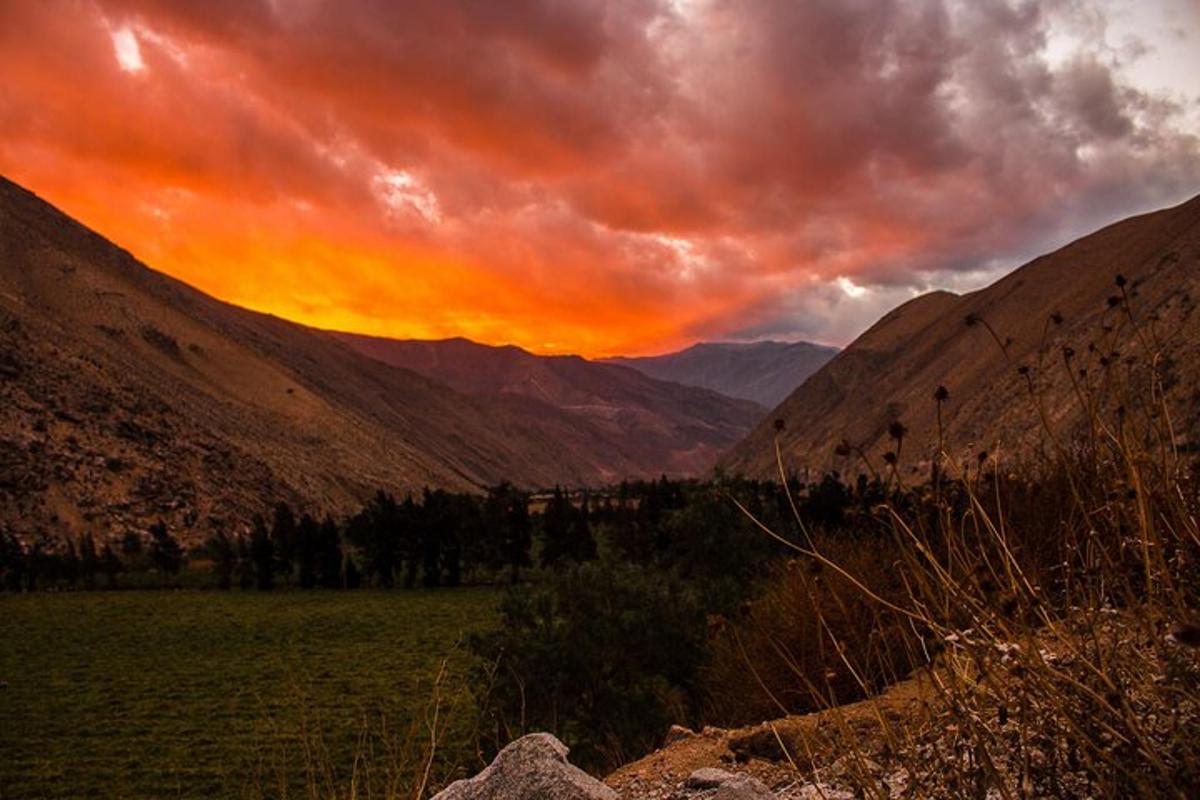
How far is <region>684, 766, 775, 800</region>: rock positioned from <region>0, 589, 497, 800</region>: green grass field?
4966 mm

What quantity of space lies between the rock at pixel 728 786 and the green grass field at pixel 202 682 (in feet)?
16.3

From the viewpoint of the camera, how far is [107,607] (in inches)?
2872

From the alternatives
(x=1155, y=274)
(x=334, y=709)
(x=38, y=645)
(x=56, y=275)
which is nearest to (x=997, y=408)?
(x=1155, y=274)

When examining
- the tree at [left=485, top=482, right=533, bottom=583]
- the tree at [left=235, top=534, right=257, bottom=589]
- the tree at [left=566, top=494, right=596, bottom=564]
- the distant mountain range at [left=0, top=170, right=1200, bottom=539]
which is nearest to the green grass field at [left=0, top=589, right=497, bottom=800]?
the tree at [left=235, top=534, right=257, bottom=589]

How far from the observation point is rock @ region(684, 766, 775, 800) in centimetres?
470

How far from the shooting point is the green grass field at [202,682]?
1054 inches

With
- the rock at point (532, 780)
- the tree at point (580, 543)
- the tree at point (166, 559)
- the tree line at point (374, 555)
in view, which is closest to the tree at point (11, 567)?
the tree line at point (374, 555)

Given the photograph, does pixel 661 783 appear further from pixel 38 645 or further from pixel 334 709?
pixel 38 645

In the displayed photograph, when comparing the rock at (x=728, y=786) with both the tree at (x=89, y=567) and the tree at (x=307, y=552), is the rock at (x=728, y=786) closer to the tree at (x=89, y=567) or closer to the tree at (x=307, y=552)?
the tree at (x=307, y=552)

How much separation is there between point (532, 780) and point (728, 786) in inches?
54.9

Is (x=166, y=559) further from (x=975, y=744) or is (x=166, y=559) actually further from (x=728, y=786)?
(x=975, y=744)

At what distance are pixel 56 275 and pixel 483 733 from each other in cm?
20599

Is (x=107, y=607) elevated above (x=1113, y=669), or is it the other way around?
(x=1113, y=669)

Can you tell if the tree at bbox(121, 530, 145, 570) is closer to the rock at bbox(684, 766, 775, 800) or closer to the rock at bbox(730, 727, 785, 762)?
the rock at bbox(730, 727, 785, 762)
